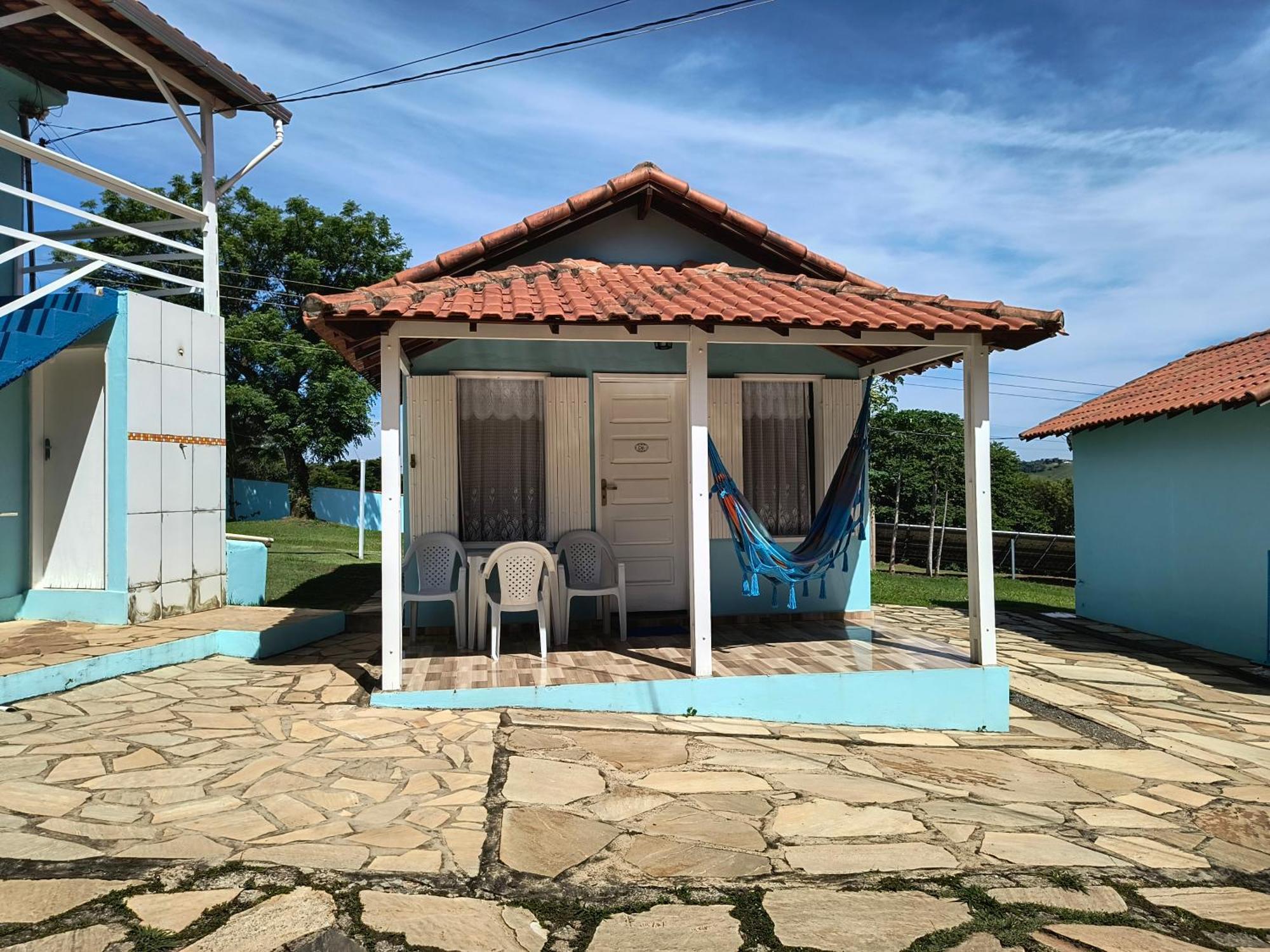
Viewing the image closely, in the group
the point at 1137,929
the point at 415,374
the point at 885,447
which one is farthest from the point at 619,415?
the point at 885,447

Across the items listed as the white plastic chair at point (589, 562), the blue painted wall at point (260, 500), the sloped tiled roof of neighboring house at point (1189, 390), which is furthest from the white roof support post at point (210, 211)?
the blue painted wall at point (260, 500)

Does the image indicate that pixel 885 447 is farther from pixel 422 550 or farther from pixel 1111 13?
pixel 422 550

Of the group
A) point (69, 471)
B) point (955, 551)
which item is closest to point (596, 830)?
point (69, 471)

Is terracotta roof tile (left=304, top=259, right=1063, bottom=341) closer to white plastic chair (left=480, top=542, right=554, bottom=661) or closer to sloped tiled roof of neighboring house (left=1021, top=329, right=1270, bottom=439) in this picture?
white plastic chair (left=480, top=542, right=554, bottom=661)

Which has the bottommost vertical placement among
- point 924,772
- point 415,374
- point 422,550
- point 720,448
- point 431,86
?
point 924,772

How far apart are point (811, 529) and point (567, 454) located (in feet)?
7.08

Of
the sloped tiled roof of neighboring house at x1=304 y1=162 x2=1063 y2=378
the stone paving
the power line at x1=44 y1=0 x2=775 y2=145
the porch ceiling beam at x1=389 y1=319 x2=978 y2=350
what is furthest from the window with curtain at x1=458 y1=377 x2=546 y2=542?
the power line at x1=44 y1=0 x2=775 y2=145

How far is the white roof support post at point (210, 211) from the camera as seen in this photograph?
7855 mm

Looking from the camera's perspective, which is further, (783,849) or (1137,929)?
(783,849)

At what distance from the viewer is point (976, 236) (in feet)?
57.5

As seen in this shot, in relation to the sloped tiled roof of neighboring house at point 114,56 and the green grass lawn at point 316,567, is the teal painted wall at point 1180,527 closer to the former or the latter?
the green grass lawn at point 316,567

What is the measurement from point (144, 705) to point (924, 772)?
4.59 m

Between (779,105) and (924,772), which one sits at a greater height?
(779,105)

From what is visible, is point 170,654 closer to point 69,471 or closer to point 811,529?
point 69,471
